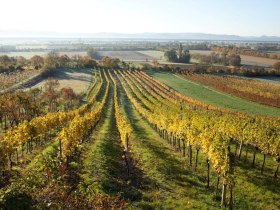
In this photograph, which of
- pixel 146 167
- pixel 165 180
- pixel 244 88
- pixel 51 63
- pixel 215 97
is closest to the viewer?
pixel 165 180

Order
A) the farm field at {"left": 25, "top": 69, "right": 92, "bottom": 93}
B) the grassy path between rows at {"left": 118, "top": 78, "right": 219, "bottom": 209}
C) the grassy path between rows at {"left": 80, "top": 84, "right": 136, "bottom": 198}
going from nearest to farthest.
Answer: the grassy path between rows at {"left": 118, "top": 78, "right": 219, "bottom": 209}, the grassy path between rows at {"left": 80, "top": 84, "right": 136, "bottom": 198}, the farm field at {"left": 25, "top": 69, "right": 92, "bottom": 93}

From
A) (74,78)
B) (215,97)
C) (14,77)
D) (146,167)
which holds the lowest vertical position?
(215,97)

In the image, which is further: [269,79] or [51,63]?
[51,63]

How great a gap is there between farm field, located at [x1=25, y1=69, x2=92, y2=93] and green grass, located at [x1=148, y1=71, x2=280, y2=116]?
33.7 meters

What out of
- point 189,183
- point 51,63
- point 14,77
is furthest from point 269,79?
point 189,183

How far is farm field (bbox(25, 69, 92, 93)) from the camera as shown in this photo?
119 metres

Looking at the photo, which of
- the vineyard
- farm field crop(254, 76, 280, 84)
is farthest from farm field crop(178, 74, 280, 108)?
the vineyard

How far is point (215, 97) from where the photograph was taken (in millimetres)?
102812

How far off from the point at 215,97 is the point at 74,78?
64676 millimetres

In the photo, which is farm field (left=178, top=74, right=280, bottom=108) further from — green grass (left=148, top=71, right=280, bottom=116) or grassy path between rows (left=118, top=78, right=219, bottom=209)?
grassy path between rows (left=118, top=78, right=219, bottom=209)

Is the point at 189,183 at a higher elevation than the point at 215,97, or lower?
higher

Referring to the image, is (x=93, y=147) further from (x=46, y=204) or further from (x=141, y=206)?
(x=46, y=204)

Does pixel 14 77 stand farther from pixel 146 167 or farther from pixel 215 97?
pixel 146 167

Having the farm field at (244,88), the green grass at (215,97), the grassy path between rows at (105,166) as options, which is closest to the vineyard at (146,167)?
the grassy path between rows at (105,166)
